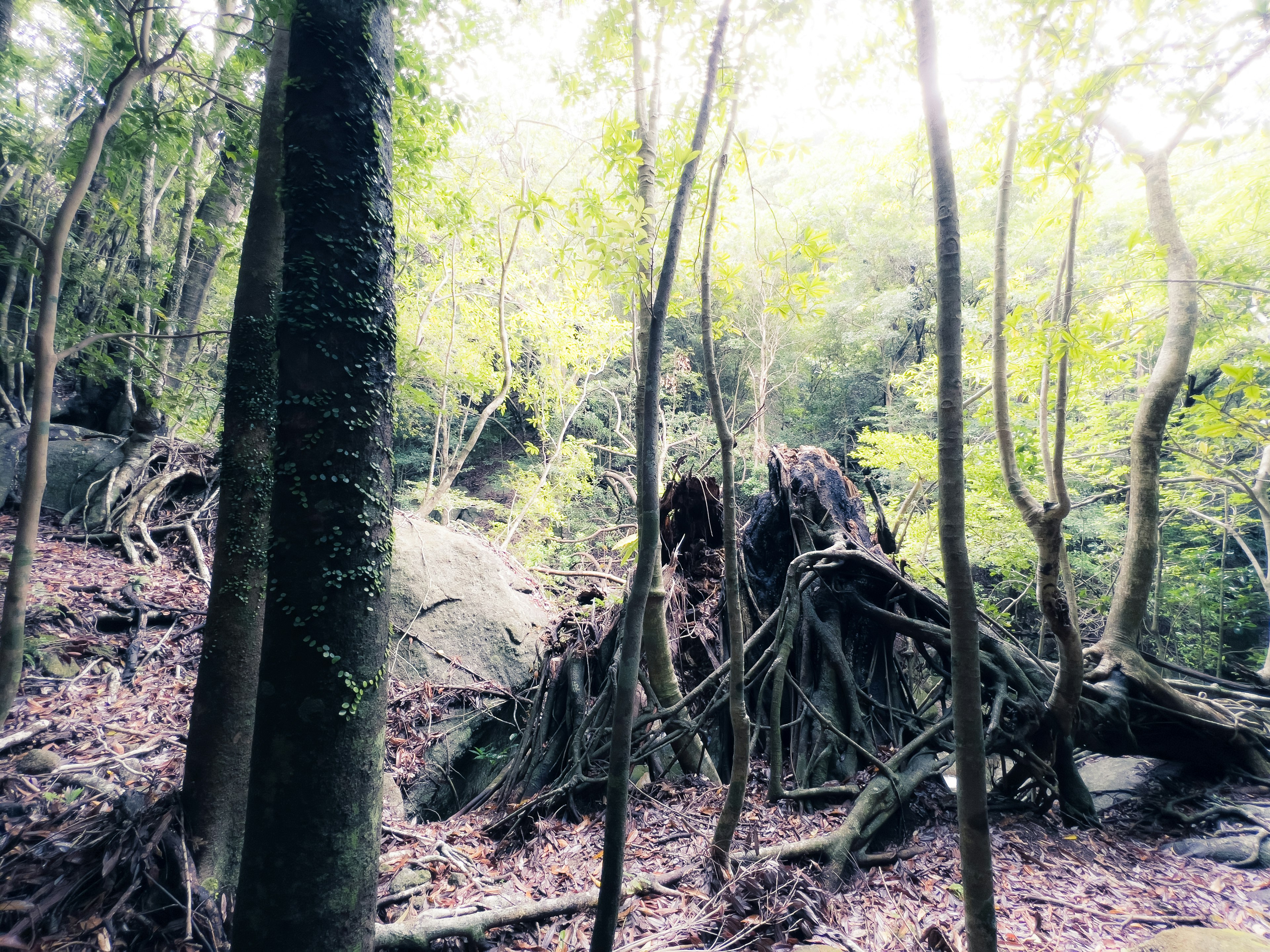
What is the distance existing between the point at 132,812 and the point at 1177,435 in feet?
42.2

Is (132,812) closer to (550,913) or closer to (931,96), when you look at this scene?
(550,913)

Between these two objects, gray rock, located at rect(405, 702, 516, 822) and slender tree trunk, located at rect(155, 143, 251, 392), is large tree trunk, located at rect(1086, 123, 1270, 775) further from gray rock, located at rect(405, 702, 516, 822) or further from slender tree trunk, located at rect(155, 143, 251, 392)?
slender tree trunk, located at rect(155, 143, 251, 392)

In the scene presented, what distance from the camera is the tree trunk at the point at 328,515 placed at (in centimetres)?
174

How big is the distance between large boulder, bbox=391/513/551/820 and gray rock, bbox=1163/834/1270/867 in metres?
5.10

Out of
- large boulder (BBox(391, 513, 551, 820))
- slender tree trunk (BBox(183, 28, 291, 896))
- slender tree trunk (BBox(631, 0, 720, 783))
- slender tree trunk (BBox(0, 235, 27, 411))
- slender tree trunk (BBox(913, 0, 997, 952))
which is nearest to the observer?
slender tree trunk (BBox(913, 0, 997, 952))

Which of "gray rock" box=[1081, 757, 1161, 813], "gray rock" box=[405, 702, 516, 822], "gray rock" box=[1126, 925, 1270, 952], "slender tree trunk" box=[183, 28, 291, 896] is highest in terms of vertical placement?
"slender tree trunk" box=[183, 28, 291, 896]

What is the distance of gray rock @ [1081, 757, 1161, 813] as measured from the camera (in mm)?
4277

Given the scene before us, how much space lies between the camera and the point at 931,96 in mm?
1855

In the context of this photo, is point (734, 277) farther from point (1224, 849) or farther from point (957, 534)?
point (1224, 849)

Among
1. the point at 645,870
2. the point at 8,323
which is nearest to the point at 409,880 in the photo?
the point at 645,870

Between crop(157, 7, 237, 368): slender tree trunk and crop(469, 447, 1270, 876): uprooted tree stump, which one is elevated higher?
crop(157, 7, 237, 368): slender tree trunk

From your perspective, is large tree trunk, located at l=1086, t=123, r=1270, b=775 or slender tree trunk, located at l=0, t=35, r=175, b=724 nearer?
slender tree trunk, located at l=0, t=35, r=175, b=724

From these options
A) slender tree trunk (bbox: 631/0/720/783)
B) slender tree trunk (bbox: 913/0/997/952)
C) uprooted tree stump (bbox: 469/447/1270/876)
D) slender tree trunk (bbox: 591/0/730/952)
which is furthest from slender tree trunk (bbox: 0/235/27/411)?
slender tree trunk (bbox: 913/0/997/952)

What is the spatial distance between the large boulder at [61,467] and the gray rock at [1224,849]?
11701 mm
